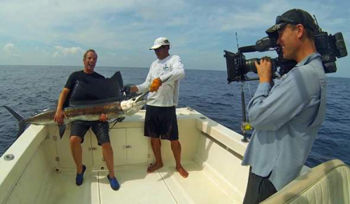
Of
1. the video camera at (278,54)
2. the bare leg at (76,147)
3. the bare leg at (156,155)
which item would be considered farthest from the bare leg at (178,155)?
the video camera at (278,54)

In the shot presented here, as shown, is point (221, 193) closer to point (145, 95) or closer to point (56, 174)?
point (145, 95)

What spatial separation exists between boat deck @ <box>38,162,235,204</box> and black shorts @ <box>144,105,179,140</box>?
1.82 feet

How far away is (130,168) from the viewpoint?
380 cm

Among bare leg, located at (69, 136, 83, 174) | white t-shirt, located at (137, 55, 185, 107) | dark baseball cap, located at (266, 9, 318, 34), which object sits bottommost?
bare leg, located at (69, 136, 83, 174)

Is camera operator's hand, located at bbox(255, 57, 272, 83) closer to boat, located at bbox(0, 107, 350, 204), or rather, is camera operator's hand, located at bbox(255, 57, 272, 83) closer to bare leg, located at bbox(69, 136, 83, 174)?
boat, located at bbox(0, 107, 350, 204)

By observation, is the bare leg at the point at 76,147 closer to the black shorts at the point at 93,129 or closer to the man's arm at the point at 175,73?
the black shorts at the point at 93,129

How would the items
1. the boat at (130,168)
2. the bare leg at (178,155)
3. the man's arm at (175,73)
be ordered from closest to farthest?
the boat at (130,168), the man's arm at (175,73), the bare leg at (178,155)

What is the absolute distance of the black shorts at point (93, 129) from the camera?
3294 mm

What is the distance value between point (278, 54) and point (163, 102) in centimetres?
204

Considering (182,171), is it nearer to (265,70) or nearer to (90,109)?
(90,109)

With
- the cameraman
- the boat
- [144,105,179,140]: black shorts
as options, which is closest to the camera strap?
the cameraman

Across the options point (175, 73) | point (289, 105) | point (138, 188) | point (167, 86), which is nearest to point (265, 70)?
point (289, 105)

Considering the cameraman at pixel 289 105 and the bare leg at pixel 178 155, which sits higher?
the cameraman at pixel 289 105

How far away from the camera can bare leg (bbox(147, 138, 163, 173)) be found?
12.2 feet
